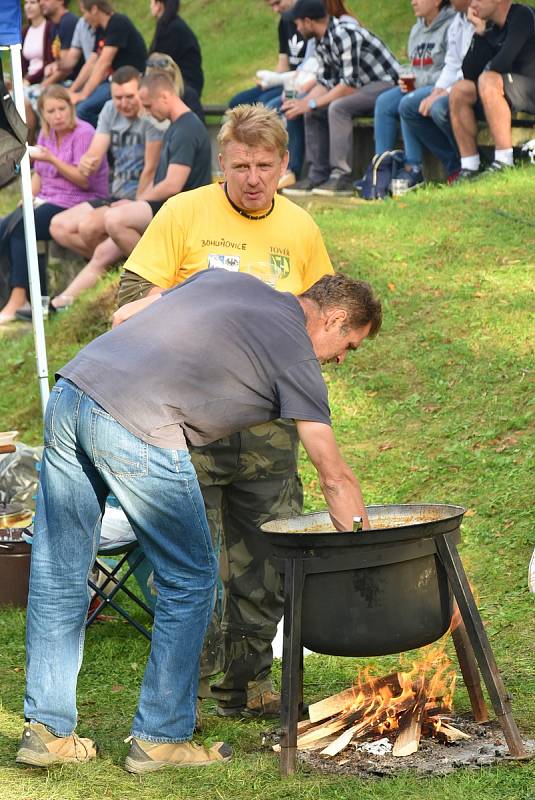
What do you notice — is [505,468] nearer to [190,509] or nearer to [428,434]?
[428,434]

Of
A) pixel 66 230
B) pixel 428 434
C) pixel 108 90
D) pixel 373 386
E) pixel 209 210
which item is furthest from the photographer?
Result: pixel 108 90

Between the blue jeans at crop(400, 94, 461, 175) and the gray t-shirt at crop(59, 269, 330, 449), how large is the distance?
6.75 meters

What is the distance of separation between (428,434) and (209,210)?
2.84 meters

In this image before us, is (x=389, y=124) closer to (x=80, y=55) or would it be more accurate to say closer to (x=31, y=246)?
(x=31, y=246)

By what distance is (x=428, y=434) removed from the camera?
23.4 feet

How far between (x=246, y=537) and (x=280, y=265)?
1.04m

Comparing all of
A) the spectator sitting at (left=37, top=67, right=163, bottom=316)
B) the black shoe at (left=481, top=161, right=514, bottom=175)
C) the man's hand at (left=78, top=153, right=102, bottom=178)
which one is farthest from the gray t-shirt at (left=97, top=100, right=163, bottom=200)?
the black shoe at (left=481, top=161, right=514, bottom=175)

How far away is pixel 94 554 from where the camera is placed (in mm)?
4020

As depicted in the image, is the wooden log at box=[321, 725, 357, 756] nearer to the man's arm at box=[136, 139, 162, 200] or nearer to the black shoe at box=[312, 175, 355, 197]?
the man's arm at box=[136, 139, 162, 200]

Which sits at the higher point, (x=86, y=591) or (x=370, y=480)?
(x=86, y=591)

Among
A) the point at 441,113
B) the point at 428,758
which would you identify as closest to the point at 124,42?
the point at 441,113

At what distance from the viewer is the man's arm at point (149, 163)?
32.3 feet

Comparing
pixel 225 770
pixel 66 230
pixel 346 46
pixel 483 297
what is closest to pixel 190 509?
pixel 225 770

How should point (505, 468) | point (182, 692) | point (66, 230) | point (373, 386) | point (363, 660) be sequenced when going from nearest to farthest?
point (182, 692), point (363, 660), point (505, 468), point (373, 386), point (66, 230)
